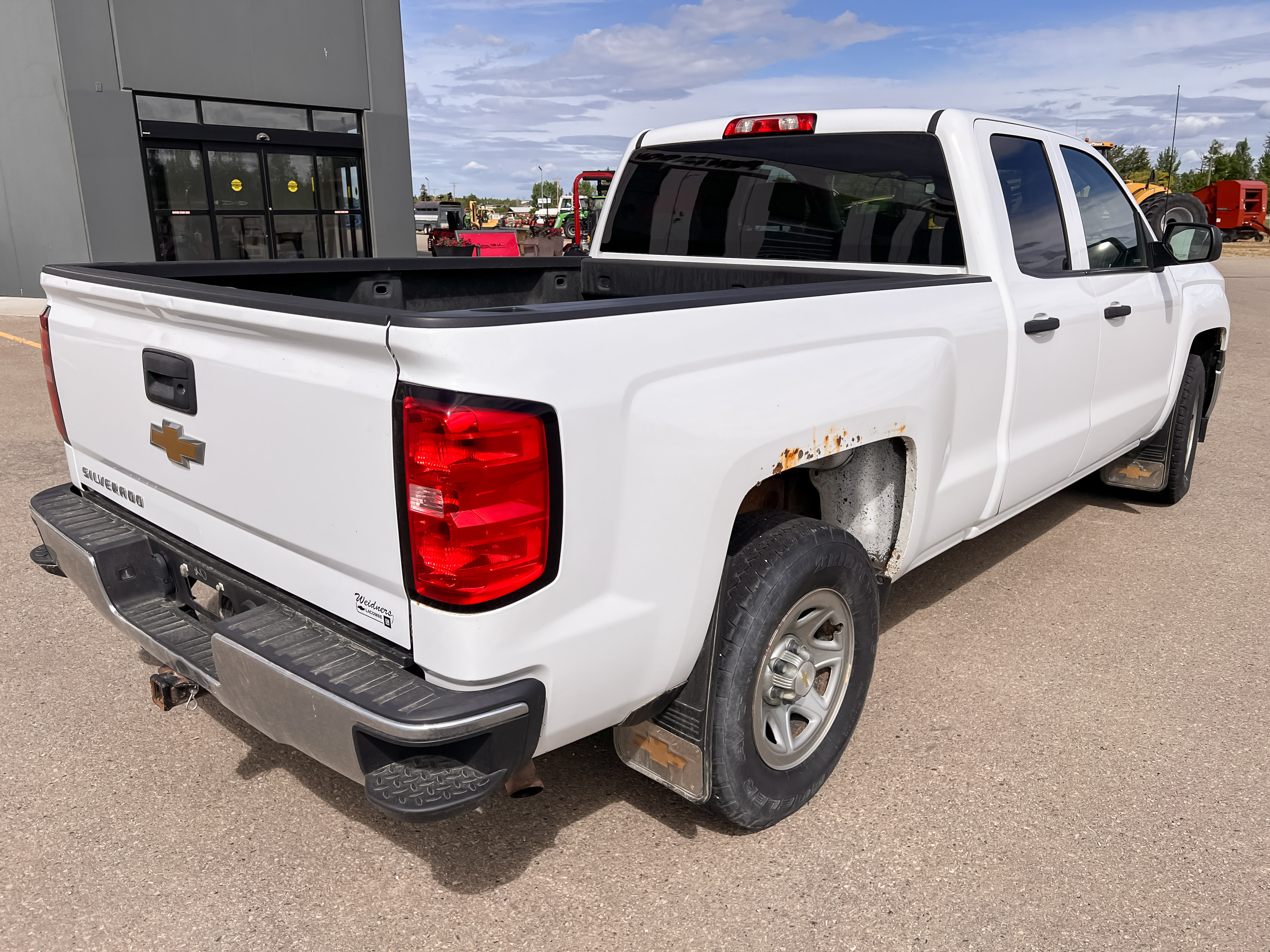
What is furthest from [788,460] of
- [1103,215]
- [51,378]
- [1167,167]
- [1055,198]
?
[1167,167]

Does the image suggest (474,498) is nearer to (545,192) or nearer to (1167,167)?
(1167,167)

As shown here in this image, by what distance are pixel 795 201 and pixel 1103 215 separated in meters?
1.52

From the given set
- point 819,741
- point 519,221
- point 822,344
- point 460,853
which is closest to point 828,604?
point 819,741

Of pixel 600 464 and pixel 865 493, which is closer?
pixel 600 464

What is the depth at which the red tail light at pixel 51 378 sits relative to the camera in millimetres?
3062

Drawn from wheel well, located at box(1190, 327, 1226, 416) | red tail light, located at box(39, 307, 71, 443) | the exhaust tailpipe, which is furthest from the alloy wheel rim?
wheel well, located at box(1190, 327, 1226, 416)

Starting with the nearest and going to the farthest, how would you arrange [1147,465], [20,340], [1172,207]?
[1147,465] → [20,340] → [1172,207]

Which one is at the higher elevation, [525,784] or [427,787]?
[427,787]

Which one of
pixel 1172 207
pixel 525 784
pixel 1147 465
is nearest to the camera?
pixel 525 784

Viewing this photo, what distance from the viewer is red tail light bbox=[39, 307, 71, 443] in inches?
121

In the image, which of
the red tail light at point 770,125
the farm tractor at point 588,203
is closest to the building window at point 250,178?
the farm tractor at point 588,203

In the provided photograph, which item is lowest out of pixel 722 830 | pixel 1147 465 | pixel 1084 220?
pixel 722 830

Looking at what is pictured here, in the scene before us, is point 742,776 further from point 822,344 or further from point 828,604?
point 822,344

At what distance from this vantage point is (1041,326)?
3516 millimetres
